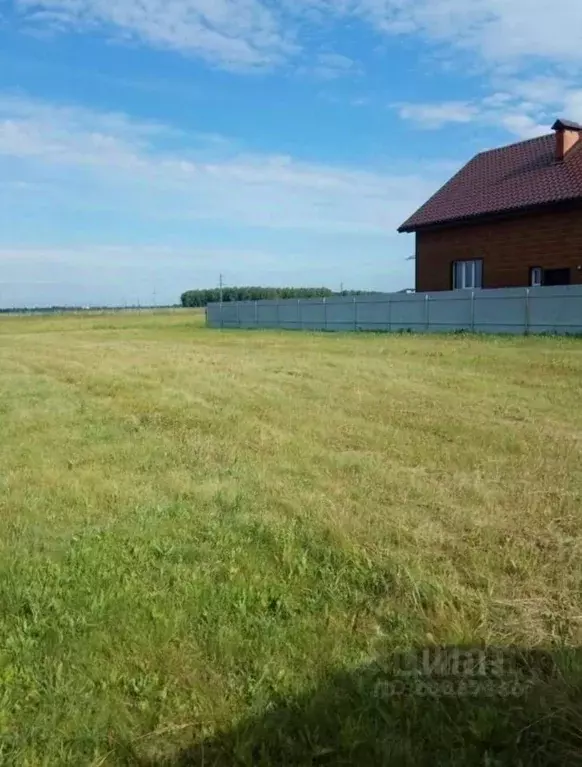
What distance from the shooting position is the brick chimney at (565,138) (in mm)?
22750

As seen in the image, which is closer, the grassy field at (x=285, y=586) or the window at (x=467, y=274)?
the grassy field at (x=285, y=586)

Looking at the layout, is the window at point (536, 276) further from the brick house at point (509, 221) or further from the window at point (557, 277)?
the window at point (557, 277)

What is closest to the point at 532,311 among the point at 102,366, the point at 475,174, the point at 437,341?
the point at 437,341

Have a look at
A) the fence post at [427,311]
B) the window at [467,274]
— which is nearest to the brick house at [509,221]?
the window at [467,274]

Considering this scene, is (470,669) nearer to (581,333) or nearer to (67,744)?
(67,744)

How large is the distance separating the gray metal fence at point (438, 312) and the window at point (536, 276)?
8.24 ft

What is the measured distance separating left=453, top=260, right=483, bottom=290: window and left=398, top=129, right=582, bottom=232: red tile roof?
1764mm

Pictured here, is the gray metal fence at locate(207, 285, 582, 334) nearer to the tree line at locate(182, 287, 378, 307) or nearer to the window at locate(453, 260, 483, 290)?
the window at locate(453, 260, 483, 290)

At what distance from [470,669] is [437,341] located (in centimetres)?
1585

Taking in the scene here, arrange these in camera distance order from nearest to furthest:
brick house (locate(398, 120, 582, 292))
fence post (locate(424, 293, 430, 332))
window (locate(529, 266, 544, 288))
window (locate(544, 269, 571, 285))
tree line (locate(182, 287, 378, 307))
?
1. brick house (locate(398, 120, 582, 292))
2. window (locate(544, 269, 571, 285))
3. window (locate(529, 266, 544, 288))
4. fence post (locate(424, 293, 430, 332))
5. tree line (locate(182, 287, 378, 307))

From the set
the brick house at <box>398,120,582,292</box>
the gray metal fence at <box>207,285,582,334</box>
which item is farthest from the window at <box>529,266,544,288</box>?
the gray metal fence at <box>207,285,582,334</box>

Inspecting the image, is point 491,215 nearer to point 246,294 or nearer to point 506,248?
point 506,248

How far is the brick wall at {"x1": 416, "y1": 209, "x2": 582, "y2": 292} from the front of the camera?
69.6ft

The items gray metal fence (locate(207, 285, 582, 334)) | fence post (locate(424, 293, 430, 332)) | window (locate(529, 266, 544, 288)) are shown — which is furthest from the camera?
fence post (locate(424, 293, 430, 332))
